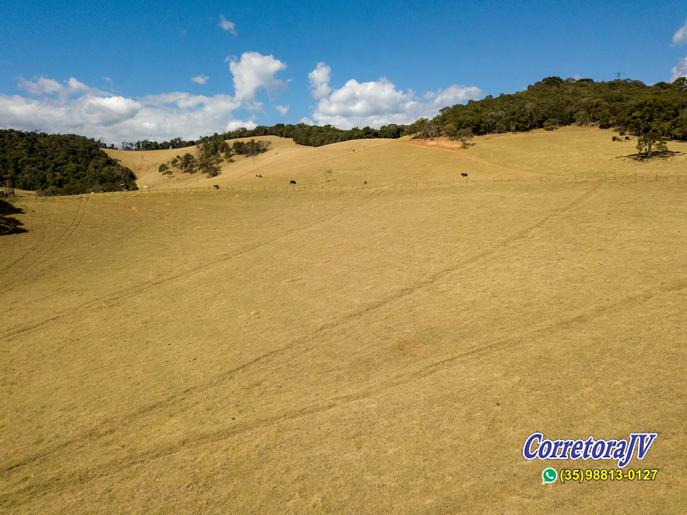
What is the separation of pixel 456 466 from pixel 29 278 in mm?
33951

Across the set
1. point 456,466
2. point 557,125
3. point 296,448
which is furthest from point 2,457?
point 557,125

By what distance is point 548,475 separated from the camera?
8.98 metres

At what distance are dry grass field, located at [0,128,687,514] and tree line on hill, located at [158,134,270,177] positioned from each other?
304 feet

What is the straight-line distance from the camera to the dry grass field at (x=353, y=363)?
376 inches

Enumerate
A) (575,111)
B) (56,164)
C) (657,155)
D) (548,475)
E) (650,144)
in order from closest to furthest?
1. (548,475)
2. (650,144)
3. (657,155)
4. (575,111)
5. (56,164)

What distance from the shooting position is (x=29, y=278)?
30.8 m

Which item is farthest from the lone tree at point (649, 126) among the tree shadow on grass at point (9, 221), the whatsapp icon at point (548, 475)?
the tree shadow on grass at point (9, 221)

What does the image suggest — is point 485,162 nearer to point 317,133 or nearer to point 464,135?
point 464,135

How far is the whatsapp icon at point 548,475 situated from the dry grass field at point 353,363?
Answer: 0.47ft

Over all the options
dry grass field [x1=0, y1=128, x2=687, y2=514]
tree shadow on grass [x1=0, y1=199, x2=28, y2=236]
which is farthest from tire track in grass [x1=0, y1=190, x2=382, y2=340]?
tree shadow on grass [x1=0, y1=199, x2=28, y2=236]

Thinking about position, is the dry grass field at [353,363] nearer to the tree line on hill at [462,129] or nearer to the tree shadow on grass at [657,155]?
the tree shadow on grass at [657,155]

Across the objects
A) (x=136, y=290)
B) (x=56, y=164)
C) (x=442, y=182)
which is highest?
(x=56, y=164)

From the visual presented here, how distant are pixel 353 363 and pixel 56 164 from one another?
152721mm

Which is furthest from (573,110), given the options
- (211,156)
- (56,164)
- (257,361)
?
(56,164)
